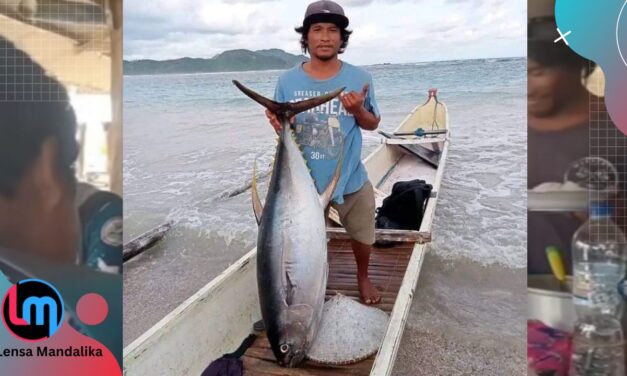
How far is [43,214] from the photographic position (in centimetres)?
158

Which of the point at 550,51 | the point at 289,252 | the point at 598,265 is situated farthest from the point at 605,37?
the point at 289,252

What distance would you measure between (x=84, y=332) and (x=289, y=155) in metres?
0.78

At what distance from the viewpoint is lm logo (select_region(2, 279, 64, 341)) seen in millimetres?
1593

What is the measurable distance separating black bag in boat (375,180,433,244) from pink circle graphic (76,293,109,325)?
5.31 ft

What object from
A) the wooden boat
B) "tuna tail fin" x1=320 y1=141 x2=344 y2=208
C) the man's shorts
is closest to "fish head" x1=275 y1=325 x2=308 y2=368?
the wooden boat

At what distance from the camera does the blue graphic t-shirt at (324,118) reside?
67.8 inches

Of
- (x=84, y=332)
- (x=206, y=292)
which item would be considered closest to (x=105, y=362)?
(x=84, y=332)

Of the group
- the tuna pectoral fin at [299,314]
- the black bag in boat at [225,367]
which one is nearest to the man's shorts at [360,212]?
the tuna pectoral fin at [299,314]

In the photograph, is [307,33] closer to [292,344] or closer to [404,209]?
[292,344]

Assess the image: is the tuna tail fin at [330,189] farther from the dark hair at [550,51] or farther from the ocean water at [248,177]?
the dark hair at [550,51]

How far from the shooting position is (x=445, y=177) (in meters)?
3.86

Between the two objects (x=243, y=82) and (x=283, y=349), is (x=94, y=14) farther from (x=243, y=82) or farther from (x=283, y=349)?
(x=283, y=349)

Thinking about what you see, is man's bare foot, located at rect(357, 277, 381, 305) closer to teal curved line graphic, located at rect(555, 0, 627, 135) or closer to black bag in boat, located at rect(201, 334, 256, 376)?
black bag in boat, located at rect(201, 334, 256, 376)

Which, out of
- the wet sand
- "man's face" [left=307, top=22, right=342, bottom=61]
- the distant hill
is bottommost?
the wet sand
